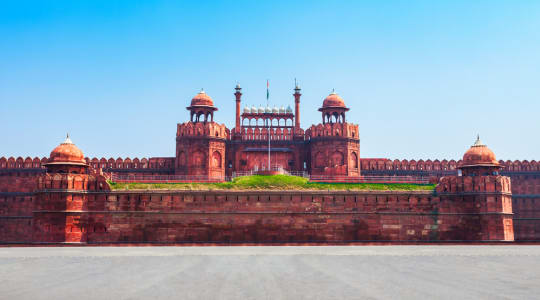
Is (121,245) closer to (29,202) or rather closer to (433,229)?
(29,202)

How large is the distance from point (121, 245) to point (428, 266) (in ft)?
59.5

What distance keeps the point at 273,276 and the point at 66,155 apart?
19.8 metres

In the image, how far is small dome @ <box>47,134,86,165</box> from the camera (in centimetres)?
3031

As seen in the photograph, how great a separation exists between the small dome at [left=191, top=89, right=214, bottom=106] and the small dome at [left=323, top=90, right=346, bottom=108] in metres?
9.12

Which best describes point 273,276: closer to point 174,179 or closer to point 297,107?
point 174,179

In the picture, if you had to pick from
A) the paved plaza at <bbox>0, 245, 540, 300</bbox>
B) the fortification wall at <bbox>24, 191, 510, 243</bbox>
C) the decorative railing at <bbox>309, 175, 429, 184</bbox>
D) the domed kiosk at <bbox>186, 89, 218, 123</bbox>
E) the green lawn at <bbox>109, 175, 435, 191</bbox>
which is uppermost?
the domed kiosk at <bbox>186, 89, 218, 123</bbox>

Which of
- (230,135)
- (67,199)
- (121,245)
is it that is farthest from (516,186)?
(67,199)

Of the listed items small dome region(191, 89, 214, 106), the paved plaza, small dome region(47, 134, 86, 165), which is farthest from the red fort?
small dome region(191, 89, 214, 106)

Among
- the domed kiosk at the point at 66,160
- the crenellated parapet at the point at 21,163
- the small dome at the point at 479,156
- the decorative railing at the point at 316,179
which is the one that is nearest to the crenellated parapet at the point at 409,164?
the decorative railing at the point at 316,179

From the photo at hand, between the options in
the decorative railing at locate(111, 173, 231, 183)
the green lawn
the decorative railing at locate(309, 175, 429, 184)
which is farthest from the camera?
the decorative railing at locate(309, 175, 429, 184)

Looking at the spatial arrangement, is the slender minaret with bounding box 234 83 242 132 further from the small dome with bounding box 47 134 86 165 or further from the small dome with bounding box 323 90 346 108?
the small dome with bounding box 47 134 86 165

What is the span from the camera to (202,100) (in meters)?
38.9

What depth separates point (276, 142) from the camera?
40.3 meters

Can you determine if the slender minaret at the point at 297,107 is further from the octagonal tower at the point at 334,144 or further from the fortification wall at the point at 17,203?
the fortification wall at the point at 17,203
